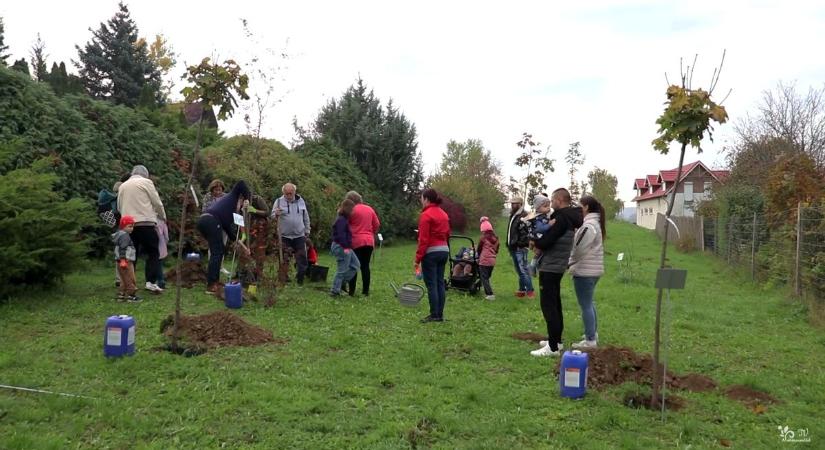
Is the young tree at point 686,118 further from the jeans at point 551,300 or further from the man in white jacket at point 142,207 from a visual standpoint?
the man in white jacket at point 142,207

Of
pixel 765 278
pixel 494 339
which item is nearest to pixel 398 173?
pixel 765 278

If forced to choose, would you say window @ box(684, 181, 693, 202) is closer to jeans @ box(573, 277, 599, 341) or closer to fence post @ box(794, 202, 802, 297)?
fence post @ box(794, 202, 802, 297)

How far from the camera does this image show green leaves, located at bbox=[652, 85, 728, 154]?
427 centimetres

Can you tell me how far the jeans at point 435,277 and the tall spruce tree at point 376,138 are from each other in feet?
53.8

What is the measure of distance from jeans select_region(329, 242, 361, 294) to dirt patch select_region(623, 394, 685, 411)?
5.12m

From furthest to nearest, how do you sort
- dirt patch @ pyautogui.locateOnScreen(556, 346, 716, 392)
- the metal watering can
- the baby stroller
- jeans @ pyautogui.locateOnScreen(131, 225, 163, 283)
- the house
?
the house < the baby stroller < the metal watering can < jeans @ pyautogui.locateOnScreen(131, 225, 163, 283) < dirt patch @ pyautogui.locateOnScreen(556, 346, 716, 392)

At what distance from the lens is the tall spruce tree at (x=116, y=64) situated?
33.5 meters

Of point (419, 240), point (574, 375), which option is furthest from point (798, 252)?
point (574, 375)

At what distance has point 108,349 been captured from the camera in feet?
17.4

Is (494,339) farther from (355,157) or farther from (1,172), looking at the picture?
(355,157)

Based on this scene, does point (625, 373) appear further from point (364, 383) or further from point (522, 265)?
point (522, 265)

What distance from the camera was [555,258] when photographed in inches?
236

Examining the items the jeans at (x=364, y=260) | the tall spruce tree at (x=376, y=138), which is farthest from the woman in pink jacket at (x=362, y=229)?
the tall spruce tree at (x=376, y=138)

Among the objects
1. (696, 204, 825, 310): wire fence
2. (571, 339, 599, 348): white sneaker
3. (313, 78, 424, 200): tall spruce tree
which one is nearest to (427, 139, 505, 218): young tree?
(313, 78, 424, 200): tall spruce tree
